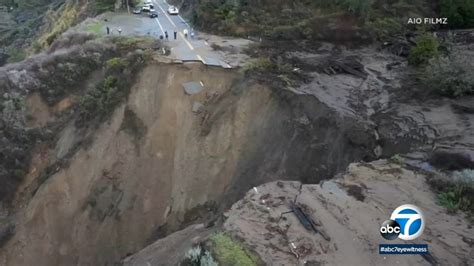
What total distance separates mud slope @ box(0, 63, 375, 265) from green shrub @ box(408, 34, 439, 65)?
8721 mm

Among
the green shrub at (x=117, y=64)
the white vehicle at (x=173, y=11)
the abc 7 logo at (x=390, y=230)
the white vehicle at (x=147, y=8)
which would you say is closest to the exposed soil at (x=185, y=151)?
the green shrub at (x=117, y=64)

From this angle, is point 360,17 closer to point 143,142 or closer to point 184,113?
point 184,113

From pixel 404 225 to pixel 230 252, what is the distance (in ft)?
16.0

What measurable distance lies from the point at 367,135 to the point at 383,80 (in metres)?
6.54

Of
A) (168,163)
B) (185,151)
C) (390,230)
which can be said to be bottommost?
(168,163)

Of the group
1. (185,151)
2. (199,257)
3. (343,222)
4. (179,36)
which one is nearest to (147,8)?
(179,36)

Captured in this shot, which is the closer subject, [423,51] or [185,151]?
[185,151]

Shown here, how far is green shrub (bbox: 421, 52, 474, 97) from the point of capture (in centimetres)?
2167

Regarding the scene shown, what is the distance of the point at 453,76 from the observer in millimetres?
21906

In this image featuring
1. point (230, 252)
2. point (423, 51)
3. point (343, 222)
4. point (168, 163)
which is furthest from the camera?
point (423, 51)

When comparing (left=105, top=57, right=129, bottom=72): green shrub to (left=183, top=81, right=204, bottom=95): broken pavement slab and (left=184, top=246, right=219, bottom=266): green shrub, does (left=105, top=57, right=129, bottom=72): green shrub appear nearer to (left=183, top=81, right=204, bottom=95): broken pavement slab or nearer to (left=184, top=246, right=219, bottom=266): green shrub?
(left=183, top=81, right=204, bottom=95): broken pavement slab

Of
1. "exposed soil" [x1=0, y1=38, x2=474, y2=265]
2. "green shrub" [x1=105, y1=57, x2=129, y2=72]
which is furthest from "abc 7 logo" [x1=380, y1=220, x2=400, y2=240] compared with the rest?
"green shrub" [x1=105, y1=57, x2=129, y2=72]

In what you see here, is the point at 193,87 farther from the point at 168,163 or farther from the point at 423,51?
the point at 423,51

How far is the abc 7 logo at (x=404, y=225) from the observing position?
12219mm
